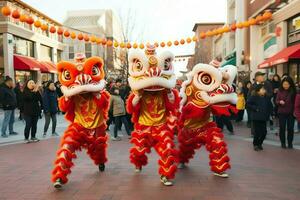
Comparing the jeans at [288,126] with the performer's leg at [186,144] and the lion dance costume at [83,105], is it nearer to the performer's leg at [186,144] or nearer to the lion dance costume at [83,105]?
the performer's leg at [186,144]

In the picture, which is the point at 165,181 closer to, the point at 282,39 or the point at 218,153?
the point at 218,153

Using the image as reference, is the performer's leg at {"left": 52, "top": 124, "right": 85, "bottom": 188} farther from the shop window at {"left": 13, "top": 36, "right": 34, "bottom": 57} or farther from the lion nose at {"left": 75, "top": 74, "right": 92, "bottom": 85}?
the shop window at {"left": 13, "top": 36, "right": 34, "bottom": 57}

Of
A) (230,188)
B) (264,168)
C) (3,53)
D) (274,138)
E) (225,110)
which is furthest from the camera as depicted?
(3,53)

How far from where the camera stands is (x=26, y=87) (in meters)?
9.62

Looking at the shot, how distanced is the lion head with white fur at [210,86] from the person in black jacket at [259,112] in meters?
2.54

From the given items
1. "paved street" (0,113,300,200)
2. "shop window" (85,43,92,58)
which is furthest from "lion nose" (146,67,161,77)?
"shop window" (85,43,92,58)

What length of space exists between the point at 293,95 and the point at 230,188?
396cm

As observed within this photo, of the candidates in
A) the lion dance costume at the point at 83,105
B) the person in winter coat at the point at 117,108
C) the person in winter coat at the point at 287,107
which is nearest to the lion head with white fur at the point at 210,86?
the lion dance costume at the point at 83,105

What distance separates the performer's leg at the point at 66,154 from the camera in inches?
205

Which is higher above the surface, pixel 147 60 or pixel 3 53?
pixel 3 53

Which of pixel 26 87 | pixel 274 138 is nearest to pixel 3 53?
pixel 26 87

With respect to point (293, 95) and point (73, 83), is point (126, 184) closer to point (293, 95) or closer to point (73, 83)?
point (73, 83)

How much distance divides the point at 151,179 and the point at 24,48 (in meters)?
Answer: 23.5

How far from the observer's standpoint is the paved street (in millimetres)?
4969
